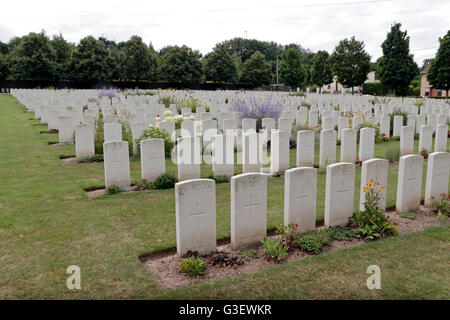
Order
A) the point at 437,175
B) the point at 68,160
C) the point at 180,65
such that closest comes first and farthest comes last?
the point at 437,175 → the point at 68,160 → the point at 180,65

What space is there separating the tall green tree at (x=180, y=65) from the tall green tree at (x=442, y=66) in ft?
94.1

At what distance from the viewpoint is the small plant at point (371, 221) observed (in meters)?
4.69

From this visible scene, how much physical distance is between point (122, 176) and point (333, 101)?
17.4 metres

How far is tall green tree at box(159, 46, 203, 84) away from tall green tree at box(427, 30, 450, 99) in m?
28.7

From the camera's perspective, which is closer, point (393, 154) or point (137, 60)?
point (393, 154)

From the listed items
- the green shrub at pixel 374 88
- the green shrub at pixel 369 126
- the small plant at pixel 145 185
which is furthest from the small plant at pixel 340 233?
the green shrub at pixel 374 88

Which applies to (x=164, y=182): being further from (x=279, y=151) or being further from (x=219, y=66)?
(x=219, y=66)

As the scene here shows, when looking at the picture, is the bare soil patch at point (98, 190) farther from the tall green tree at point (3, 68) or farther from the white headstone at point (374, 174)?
the tall green tree at point (3, 68)

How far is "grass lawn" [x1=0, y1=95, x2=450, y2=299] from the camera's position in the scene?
11.3ft

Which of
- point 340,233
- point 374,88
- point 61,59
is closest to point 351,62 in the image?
point 374,88

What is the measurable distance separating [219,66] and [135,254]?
4884 centimetres

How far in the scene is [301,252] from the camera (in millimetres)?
4293

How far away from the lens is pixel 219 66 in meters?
50.8

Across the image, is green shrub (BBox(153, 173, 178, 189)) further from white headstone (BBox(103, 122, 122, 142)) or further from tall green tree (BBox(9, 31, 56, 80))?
tall green tree (BBox(9, 31, 56, 80))
